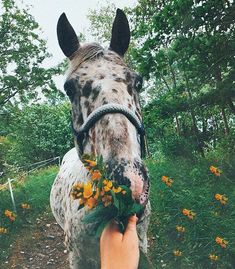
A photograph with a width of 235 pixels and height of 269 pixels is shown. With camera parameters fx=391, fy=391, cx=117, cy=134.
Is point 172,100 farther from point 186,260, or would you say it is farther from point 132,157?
point 132,157

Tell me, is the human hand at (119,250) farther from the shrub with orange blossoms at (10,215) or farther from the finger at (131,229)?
the shrub with orange blossoms at (10,215)

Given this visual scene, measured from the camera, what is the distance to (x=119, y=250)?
1.51 meters

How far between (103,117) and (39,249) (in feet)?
16.5

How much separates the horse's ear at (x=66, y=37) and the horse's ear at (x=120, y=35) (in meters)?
0.34

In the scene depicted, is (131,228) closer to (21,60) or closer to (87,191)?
(87,191)

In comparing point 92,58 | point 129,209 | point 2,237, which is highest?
point 92,58

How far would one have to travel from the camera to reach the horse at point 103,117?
233 centimetres

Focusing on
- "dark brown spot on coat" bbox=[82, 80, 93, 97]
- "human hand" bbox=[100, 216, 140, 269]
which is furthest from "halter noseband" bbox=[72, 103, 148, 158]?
"human hand" bbox=[100, 216, 140, 269]

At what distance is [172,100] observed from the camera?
7.42 m

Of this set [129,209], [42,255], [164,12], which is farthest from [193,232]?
[129,209]

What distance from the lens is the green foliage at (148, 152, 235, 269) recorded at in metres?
5.31

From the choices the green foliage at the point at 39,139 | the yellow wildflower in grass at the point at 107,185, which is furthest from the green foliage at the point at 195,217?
the green foliage at the point at 39,139

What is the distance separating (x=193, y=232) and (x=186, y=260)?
0.46m

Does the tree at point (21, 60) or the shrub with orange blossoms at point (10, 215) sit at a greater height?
the tree at point (21, 60)
